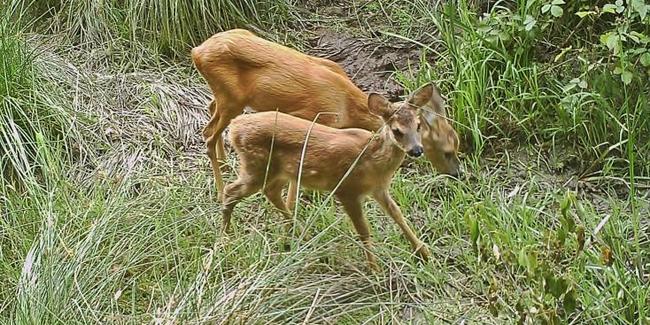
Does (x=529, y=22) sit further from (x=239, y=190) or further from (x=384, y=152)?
(x=239, y=190)

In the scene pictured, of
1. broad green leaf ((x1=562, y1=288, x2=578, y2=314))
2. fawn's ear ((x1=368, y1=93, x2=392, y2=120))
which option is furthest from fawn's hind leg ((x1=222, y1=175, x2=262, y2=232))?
broad green leaf ((x1=562, y1=288, x2=578, y2=314))

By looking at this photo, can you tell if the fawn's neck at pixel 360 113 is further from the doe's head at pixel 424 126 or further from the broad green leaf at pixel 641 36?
the broad green leaf at pixel 641 36

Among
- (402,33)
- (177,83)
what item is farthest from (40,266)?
(402,33)

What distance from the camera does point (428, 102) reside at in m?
4.67

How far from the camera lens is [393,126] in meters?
4.45

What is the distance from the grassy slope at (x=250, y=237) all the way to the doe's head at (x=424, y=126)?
0.84 ft

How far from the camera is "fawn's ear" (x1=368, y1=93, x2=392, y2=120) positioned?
14.6ft

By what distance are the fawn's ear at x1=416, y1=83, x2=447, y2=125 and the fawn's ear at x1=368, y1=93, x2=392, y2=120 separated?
101mm

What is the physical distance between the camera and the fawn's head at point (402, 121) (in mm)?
4383

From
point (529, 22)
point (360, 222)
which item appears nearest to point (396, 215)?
point (360, 222)

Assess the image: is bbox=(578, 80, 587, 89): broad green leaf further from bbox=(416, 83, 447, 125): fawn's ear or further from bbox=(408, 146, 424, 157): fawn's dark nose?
bbox=(408, 146, 424, 157): fawn's dark nose

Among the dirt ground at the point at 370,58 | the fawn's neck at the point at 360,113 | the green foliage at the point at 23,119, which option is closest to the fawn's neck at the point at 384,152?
A: the fawn's neck at the point at 360,113

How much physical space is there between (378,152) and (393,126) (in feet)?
0.55

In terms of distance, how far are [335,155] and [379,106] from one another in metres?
0.28
